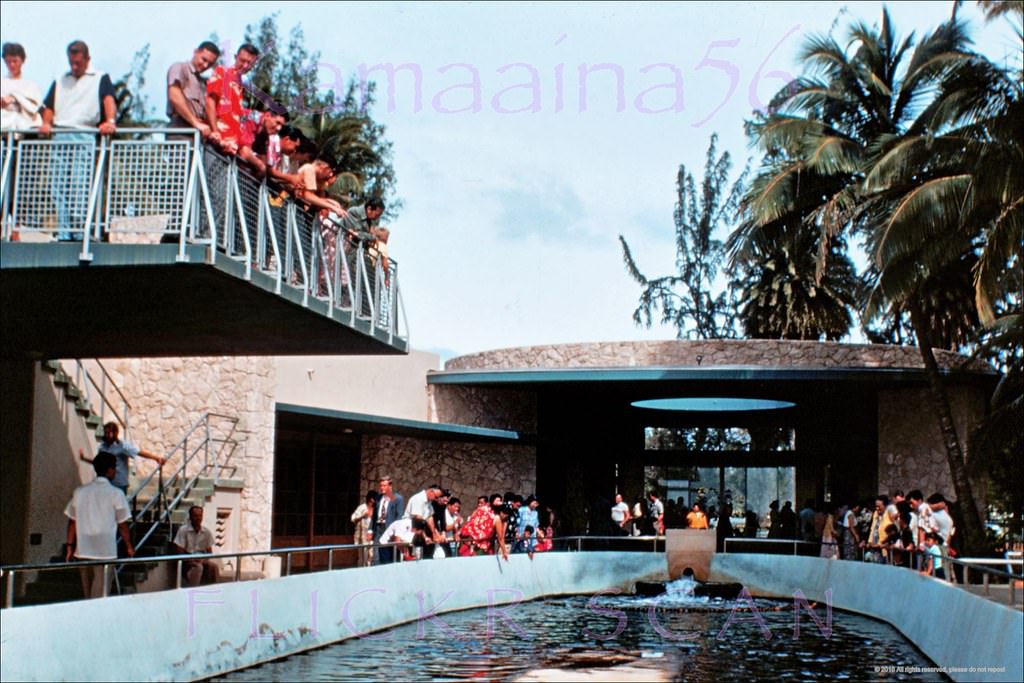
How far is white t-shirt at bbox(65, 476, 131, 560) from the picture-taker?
13.2 m

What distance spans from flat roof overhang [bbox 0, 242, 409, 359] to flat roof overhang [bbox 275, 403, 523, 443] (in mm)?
7199

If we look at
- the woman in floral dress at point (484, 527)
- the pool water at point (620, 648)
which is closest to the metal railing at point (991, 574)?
the pool water at point (620, 648)

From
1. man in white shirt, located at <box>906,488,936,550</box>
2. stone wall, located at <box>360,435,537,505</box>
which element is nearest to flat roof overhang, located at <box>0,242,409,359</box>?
man in white shirt, located at <box>906,488,936,550</box>

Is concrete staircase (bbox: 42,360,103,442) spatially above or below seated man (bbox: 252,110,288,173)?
below

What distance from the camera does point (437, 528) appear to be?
24.4 m

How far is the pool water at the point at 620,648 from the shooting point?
49.4 feet

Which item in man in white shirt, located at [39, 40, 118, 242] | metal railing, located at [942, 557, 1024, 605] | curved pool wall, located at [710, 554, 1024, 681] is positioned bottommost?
curved pool wall, located at [710, 554, 1024, 681]

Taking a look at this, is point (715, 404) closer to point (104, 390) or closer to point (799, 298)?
point (799, 298)

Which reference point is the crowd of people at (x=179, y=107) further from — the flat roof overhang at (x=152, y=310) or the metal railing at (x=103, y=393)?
the metal railing at (x=103, y=393)

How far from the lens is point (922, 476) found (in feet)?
110

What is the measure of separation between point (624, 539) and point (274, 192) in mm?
17713

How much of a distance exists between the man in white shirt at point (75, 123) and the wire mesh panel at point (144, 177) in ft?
0.84

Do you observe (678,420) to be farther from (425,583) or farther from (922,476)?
(425,583)

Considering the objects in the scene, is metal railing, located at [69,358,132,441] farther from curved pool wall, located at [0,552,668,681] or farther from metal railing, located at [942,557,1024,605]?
metal railing, located at [942,557,1024,605]
